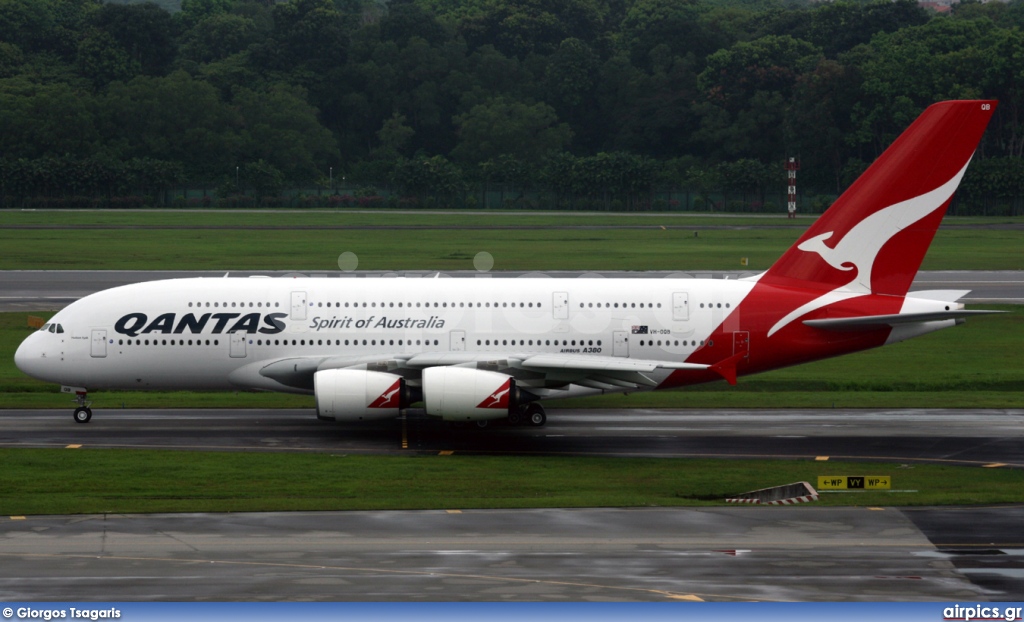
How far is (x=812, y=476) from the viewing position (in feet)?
102

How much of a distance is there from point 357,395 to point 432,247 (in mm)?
66490

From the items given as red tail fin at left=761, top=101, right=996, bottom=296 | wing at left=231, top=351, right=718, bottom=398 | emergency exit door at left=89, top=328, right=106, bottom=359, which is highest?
red tail fin at left=761, top=101, right=996, bottom=296

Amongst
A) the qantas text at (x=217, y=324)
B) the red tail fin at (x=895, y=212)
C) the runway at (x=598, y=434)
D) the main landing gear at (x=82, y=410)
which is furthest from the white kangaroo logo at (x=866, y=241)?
the main landing gear at (x=82, y=410)

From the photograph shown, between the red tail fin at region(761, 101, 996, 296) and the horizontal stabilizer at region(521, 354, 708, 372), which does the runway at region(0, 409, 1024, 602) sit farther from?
the horizontal stabilizer at region(521, 354, 708, 372)

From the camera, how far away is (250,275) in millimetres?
72000

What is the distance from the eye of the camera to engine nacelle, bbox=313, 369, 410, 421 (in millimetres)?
34562

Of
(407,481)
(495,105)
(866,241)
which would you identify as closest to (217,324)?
(407,481)

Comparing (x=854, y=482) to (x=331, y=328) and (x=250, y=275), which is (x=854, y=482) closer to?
(x=331, y=328)

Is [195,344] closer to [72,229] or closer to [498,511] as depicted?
[498,511]

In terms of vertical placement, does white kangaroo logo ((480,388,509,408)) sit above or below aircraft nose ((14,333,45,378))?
below

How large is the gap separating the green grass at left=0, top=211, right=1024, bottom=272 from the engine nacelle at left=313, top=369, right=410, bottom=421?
156 feet

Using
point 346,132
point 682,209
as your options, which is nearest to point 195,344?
point 682,209

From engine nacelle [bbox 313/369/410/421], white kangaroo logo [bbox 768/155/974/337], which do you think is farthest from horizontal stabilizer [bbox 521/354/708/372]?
white kangaroo logo [bbox 768/155/974/337]

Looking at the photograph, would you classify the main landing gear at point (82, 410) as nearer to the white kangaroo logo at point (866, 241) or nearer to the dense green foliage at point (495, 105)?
the white kangaroo logo at point (866, 241)
